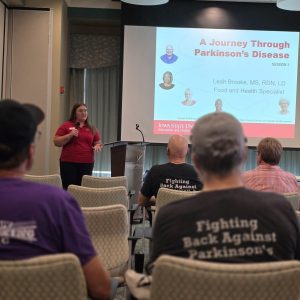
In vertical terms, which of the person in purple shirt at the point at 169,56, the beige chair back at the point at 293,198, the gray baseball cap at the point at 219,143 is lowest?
the beige chair back at the point at 293,198

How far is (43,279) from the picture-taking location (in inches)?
44.9

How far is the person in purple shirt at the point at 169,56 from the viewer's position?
6773 mm

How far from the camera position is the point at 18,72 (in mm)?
6547

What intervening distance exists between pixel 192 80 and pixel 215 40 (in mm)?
709

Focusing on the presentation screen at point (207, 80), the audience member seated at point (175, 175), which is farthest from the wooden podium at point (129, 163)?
the audience member seated at point (175, 175)

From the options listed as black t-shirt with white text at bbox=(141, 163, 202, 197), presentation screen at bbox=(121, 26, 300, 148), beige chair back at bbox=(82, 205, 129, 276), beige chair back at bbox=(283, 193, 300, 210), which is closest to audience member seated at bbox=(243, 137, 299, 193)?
beige chair back at bbox=(283, 193, 300, 210)

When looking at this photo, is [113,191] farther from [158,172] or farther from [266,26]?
[266,26]

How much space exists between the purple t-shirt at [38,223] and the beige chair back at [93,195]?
164 cm

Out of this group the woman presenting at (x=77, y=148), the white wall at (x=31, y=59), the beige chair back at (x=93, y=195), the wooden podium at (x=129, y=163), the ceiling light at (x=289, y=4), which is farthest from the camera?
the white wall at (x=31, y=59)

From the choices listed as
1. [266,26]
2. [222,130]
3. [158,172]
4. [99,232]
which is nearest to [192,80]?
[266,26]

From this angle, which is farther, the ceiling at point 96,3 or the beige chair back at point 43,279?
the ceiling at point 96,3

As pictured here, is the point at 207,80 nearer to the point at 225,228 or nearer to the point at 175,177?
the point at 175,177

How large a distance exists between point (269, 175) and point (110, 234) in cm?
132

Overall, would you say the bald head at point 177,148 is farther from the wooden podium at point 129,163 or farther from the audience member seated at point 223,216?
the audience member seated at point 223,216
